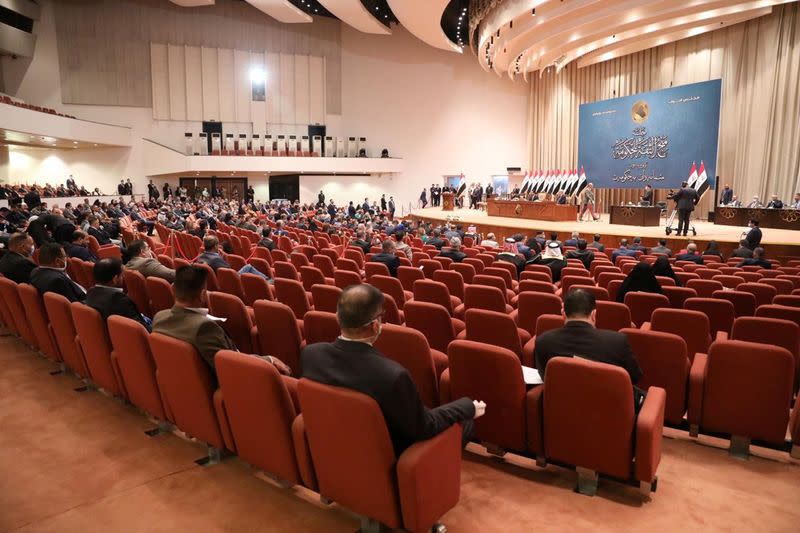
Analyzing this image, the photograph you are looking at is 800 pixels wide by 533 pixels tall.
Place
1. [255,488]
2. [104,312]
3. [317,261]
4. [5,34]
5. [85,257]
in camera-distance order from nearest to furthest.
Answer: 1. [255,488]
2. [104,312]
3. [85,257]
4. [317,261]
5. [5,34]

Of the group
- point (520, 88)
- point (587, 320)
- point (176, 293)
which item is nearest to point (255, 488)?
point (176, 293)

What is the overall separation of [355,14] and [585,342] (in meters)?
22.1

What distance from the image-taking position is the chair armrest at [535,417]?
2494 millimetres

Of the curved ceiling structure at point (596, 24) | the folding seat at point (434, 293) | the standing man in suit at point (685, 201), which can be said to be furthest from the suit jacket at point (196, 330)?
the curved ceiling structure at point (596, 24)

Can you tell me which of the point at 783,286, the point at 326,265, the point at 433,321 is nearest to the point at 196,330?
the point at 433,321

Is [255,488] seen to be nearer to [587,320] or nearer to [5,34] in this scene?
[587,320]

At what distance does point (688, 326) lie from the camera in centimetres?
355

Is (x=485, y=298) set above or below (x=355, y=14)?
below

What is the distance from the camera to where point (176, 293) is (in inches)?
108

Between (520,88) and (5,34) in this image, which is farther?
(520,88)

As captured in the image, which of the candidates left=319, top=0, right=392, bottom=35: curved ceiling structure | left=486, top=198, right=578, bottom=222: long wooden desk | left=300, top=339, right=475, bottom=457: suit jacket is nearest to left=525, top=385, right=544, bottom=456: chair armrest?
left=300, top=339, right=475, bottom=457: suit jacket

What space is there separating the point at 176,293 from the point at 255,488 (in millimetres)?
1059

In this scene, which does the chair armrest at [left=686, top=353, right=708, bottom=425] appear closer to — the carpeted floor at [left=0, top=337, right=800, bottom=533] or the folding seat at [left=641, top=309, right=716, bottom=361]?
the carpeted floor at [left=0, top=337, right=800, bottom=533]

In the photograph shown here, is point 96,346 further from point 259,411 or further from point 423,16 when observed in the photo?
point 423,16
